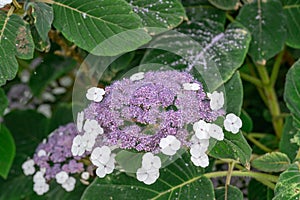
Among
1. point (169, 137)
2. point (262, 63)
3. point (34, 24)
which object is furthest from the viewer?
point (262, 63)

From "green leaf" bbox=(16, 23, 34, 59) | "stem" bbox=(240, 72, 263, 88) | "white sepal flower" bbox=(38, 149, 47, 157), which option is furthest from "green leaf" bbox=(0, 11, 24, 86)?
"stem" bbox=(240, 72, 263, 88)

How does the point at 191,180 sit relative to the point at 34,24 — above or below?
below

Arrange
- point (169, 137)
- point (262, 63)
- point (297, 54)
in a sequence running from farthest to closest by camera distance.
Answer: point (297, 54), point (262, 63), point (169, 137)

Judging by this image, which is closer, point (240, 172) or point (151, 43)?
point (240, 172)

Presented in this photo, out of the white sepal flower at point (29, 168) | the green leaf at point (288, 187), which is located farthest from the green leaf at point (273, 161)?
the white sepal flower at point (29, 168)

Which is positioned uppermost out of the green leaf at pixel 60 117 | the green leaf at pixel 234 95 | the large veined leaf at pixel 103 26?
the large veined leaf at pixel 103 26

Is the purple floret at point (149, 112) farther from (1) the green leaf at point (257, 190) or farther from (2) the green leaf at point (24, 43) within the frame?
(1) the green leaf at point (257, 190)

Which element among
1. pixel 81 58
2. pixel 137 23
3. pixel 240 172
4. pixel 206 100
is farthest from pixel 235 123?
pixel 81 58

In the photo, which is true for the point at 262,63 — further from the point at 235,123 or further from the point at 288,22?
the point at 235,123

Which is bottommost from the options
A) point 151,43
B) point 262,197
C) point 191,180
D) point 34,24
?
point 262,197
